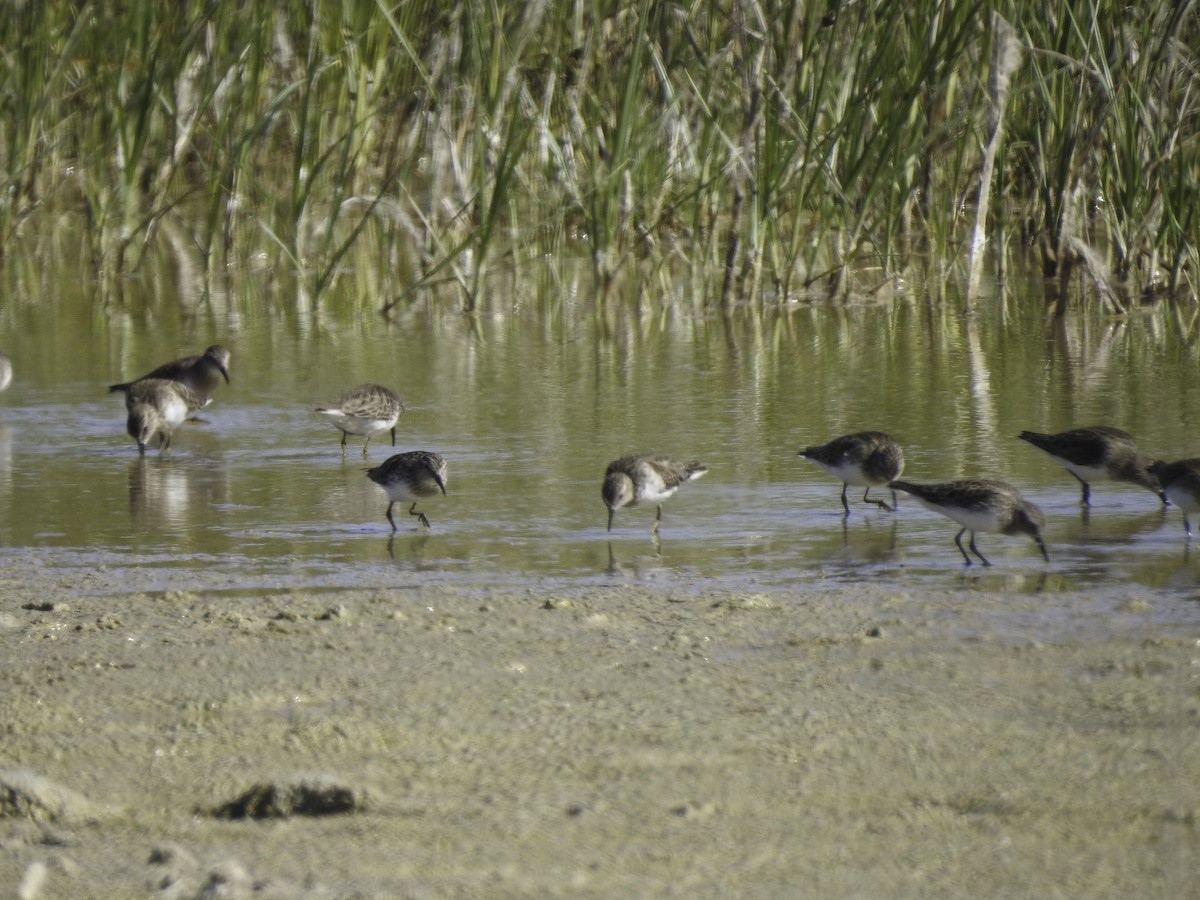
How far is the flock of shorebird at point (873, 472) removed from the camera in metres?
6.48

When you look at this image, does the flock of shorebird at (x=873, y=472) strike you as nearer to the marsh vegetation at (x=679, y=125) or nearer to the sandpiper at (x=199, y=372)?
the sandpiper at (x=199, y=372)

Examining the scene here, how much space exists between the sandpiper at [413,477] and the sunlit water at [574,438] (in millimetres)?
132

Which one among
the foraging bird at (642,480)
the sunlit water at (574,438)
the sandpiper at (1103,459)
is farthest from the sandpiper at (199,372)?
the sandpiper at (1103,459)

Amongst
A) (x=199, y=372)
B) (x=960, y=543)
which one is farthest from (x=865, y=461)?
(x=199, y=372)

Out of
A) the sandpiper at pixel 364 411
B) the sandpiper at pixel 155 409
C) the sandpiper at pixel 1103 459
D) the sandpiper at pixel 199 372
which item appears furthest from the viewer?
the sandpiper at pixel 199 372

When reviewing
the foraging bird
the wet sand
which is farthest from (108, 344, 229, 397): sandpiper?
the wet sand

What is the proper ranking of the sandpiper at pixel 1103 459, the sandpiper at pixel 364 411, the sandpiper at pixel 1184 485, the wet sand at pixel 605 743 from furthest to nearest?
the sandpiper at pixel 364 411 < the sandpiper at pixel 1103 459 < the sandpiper at pixel 1184 485 < the wet sand at pixel 605 743

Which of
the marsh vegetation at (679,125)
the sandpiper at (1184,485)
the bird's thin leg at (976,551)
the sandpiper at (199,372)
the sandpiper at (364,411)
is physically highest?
the marsh vegetation at (679,125)

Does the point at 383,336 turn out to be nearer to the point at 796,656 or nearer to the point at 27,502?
the point at 27,502

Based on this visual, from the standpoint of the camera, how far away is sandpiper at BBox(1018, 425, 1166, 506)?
728 centimetres

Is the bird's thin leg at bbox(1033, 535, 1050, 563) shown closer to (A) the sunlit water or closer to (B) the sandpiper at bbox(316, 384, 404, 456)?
(A) the sunlit water

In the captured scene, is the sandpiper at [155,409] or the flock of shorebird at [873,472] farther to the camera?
the sandpiper at [155,409]

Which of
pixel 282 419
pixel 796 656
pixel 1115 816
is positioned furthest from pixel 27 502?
pixel 1115 816

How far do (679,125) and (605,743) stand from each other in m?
8.62
